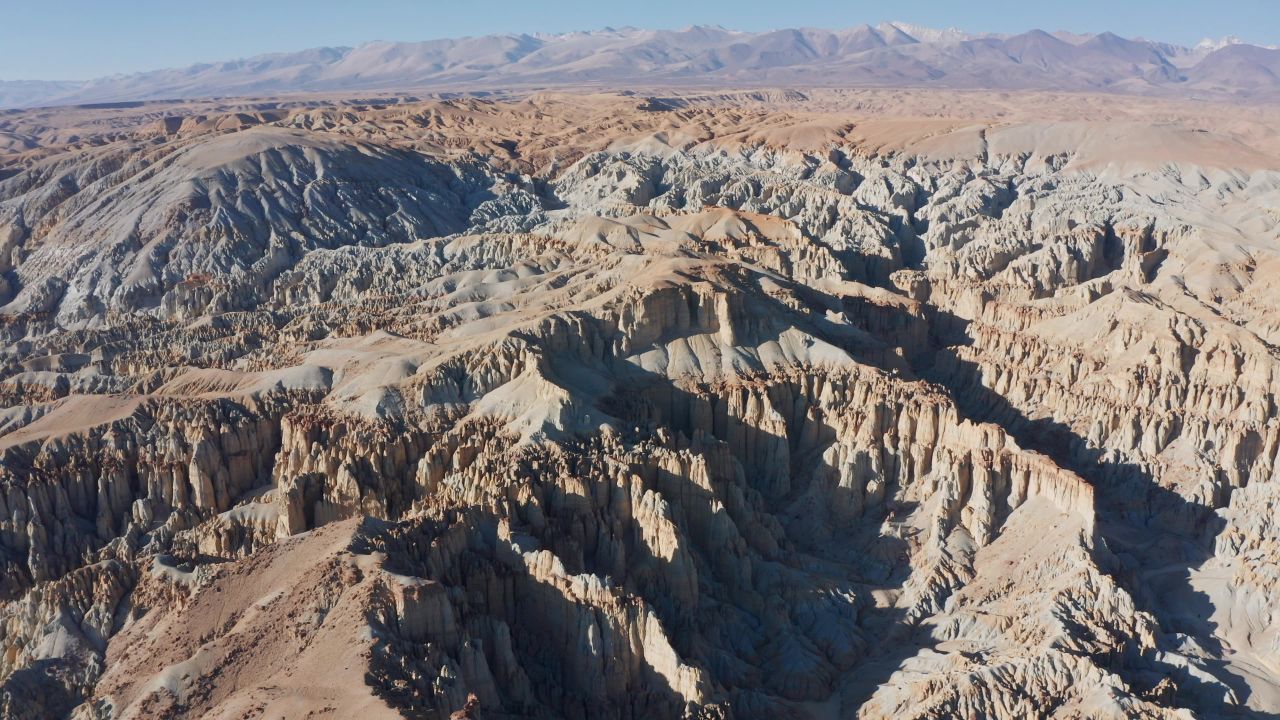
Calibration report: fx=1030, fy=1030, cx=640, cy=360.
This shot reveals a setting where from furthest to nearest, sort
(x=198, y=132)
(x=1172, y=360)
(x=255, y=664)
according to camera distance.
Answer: (x=198, y=132) → (x=1172, y=360) → (x=255, y=664)

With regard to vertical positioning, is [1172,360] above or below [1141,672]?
above

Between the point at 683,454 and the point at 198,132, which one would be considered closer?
the point at 683,454

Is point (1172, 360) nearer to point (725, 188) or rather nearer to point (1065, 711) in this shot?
point (1065, 711)

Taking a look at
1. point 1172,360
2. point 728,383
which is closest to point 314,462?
point 728,383

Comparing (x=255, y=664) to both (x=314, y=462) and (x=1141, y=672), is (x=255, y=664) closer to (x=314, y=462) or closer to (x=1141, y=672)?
(x=314, y=462)

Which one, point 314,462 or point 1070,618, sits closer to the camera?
point 1070,618

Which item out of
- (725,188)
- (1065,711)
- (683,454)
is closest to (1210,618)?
(1065,711)

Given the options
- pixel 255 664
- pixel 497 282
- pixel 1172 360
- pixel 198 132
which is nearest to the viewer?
pixel 255 664
